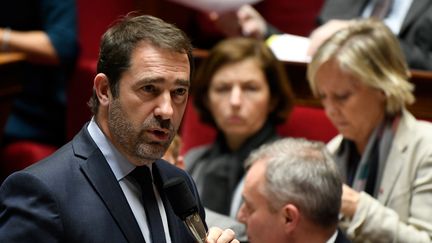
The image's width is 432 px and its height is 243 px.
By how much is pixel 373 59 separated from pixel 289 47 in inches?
19.6

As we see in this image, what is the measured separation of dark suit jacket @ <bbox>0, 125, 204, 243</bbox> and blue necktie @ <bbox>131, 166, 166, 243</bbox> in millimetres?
28

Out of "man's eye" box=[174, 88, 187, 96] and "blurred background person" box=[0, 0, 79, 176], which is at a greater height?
"man's eye" box=[174, 88, 187, 96]

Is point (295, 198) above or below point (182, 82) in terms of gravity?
below

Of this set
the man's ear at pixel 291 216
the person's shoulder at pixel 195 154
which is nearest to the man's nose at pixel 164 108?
the man's ear at pixel 291 216

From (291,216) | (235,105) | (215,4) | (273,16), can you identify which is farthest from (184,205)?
(273,16)

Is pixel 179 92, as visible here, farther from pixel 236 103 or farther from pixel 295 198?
pixel 236 103

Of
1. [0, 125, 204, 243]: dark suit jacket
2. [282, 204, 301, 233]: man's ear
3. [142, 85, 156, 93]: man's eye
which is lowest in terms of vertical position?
[282, 204, 301, 233]: man's ear

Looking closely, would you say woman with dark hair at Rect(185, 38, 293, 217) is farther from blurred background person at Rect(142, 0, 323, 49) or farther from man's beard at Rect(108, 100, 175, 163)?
man's beard at Rect(108, 100, 175, 163)

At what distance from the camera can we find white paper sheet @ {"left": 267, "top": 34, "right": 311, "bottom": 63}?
2.14 metres

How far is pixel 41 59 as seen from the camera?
2.28 meters

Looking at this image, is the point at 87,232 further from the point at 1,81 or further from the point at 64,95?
the point at 64,95

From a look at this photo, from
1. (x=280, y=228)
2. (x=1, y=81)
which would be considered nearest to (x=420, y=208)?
(x=280, y=228)

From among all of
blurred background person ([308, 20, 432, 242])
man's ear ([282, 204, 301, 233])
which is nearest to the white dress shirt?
man's ear ([282, 204, 301, 233])

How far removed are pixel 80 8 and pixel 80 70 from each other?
188 millimetres
